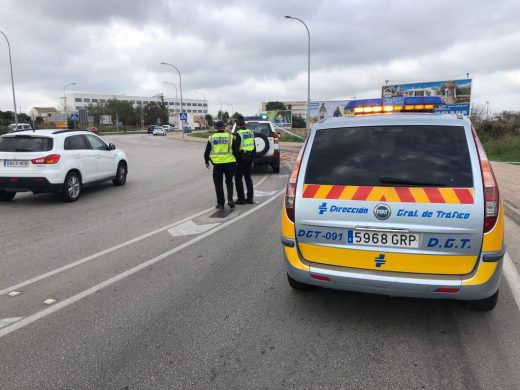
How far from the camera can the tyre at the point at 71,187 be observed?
903 cm

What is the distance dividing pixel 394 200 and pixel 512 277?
238 centimetres

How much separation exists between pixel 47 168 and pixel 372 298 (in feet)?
24.5

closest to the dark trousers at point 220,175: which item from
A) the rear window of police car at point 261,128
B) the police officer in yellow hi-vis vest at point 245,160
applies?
the police officer in yellow hi-vis vest at point 245,160

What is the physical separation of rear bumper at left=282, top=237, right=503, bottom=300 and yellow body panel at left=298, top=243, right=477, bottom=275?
0.13ft

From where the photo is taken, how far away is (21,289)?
170 inches

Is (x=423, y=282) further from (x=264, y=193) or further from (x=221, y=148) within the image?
(x=264, y=193)

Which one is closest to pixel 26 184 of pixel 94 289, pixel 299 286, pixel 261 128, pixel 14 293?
pixel 14 293

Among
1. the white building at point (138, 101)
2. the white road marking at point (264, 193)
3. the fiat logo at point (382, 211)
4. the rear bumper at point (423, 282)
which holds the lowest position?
the white road marking at point (264, 193)

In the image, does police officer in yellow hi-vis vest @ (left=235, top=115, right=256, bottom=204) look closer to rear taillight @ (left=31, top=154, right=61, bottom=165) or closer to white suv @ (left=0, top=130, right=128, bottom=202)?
white suv @ (left=0, top=130, right=128, bottom=202)

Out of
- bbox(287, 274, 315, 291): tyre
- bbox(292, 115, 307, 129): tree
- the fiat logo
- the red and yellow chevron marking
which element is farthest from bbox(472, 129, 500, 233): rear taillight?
bbox(292, 115, 307, 129): tree

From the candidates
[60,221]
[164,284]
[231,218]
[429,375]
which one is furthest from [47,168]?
[429,375]

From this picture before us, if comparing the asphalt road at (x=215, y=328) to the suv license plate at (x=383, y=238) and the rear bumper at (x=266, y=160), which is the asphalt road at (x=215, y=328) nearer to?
the suv license plate at (x=383, y=238)

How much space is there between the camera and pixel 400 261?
3195 millimetres

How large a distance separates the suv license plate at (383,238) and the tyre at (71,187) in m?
7.57
